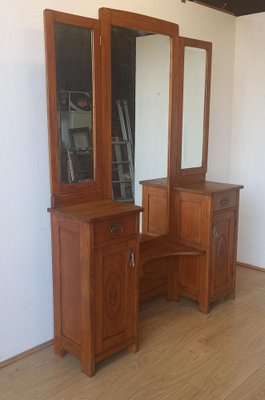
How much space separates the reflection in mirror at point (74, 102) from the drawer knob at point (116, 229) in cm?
37

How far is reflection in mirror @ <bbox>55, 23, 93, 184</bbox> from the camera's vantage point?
2143mm

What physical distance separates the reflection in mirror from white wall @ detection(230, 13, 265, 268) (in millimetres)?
1733

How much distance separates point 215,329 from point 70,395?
1.03m

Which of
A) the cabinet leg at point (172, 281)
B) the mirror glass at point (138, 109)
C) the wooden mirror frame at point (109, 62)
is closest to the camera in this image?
the wooden mirror frame at point (109, 62)

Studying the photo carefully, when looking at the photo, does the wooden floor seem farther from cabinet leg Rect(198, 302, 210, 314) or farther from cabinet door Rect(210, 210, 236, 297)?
cabinet door Rect(210, 210, 236, 297)

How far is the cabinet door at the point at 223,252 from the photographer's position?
2.83m

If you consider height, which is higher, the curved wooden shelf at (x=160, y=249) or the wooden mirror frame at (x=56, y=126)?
the wooden mirror frame at (x=56, y=126)

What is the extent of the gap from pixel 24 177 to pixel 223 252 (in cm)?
147

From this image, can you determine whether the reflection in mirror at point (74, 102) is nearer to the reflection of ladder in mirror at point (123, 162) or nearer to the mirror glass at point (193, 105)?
the reflection of ladder in mirror at point (123, 162)

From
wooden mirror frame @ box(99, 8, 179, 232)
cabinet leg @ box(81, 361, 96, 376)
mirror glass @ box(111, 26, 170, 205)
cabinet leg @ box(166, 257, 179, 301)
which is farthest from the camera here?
cabinet leg @ box(166, 257, 179, 301)

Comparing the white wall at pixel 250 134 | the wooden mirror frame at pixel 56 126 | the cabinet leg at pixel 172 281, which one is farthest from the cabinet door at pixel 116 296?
the white wall at pixel 250 134

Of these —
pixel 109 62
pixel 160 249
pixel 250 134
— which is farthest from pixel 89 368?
pixel 250 134

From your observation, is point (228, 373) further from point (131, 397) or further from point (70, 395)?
point (70, 395)

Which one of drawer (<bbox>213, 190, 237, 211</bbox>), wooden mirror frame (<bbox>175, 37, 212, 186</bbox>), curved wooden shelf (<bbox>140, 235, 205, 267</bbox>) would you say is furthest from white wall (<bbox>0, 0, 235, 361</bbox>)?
drawer (<bbox>213, 190, 237, 211</bbox>)
